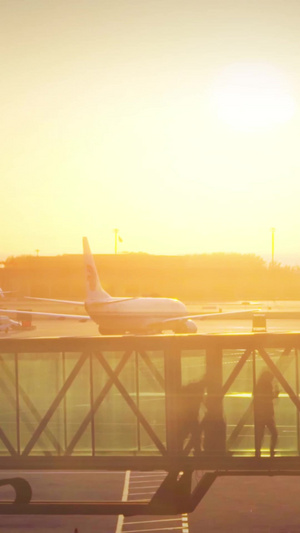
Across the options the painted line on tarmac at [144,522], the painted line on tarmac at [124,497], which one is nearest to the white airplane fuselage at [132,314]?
the painted line on tarmac at [124,497]

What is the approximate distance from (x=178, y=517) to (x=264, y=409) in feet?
28.8

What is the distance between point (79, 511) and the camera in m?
22.9

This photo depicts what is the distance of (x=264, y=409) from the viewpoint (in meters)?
24.7

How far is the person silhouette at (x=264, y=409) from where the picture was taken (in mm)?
24547

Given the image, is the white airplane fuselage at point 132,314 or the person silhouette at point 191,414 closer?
the person silhouette at point 191,414

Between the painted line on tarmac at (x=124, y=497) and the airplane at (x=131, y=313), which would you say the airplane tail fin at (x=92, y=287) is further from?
the painted line on tarmac at (x=124, y=497)

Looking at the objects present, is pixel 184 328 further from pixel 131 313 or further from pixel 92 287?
pixel 92 287

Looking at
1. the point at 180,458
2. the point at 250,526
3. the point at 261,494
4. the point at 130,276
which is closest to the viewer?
the point at 180,458

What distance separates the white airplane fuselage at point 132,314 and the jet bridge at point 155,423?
71.9m

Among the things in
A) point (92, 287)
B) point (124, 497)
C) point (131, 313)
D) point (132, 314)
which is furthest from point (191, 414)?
point (92, 287)

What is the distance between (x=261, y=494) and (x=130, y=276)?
165 metres

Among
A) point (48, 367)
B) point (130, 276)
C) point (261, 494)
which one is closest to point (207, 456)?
point (48, 367)

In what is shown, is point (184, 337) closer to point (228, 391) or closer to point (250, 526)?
point (228, 391)

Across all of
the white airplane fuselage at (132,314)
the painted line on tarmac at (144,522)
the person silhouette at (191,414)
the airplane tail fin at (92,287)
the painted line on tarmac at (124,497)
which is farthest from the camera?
the airplane tail fin at (92,287)
